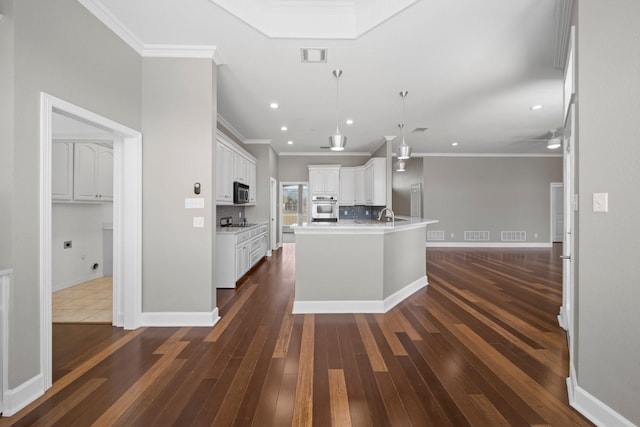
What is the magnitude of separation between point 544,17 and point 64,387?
4.87 metres

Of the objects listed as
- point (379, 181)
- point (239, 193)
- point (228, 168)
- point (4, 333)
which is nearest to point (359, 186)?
point (379, 181)

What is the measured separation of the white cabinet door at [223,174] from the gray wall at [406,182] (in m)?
6.13

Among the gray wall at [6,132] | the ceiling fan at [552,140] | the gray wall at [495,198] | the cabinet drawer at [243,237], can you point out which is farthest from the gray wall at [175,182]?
the gray wall at [495,198]

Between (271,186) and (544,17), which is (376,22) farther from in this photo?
(271,186)

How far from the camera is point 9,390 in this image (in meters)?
1.74

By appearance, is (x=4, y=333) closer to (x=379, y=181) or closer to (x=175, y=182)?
(x=175, y=182)

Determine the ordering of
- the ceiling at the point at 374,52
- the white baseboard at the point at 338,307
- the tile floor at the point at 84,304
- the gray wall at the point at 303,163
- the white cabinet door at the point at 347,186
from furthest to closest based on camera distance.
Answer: the gray wall at the point at 303,163
the white cabinet door at the point at 347,186
the white baseboard at the point at 338,307
the tile floor at the point at 84,304
the ceiling at the point at 374,52

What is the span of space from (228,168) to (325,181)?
12.0 feet

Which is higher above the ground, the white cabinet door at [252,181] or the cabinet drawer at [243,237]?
the white cabinet door at [252,181]

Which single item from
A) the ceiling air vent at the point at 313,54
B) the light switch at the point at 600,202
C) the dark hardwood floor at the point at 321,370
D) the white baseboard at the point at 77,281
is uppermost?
the ceiling air vent at the point at 313,54

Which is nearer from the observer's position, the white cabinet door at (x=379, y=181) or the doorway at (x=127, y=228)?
the doorway at (x=127, y=228)

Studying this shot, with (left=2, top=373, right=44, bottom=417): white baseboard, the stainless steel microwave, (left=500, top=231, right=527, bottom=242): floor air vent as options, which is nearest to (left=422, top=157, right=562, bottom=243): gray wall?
(left=500, top=231, right=527, bottom=242): floor air vent

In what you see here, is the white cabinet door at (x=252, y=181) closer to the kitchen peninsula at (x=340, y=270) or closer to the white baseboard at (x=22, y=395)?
the kitchen peninsula at (x=340, y=270)

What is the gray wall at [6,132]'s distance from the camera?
1730 mm
